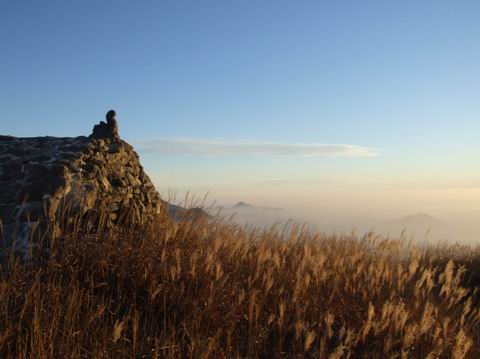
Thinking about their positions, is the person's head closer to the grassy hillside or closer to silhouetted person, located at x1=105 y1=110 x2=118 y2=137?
silhouetted person, located at x1=105 y1=110 x2=118 y2=137

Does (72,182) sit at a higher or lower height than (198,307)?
higher

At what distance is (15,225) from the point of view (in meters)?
5.53

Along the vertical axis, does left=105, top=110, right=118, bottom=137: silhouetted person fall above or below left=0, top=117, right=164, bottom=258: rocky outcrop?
above

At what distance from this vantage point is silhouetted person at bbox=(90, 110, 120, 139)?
7520 mm

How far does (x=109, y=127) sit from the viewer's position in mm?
7566

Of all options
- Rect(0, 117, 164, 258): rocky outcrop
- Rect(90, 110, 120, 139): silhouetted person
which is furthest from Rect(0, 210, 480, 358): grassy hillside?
Rect(90, 110, 120, 139): silhouetted person

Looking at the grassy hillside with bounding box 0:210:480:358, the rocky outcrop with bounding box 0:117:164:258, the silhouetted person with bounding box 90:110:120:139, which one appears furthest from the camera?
the silhouetted person with bounding box 90:110:120:139

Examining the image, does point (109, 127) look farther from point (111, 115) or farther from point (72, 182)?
point (72, 182)

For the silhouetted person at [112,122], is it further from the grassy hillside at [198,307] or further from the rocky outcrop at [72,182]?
the grassy hillside at [198,307]

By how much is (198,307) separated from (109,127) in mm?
4015

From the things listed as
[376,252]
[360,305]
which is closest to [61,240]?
[360,305]

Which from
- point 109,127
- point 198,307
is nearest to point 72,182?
point 109,127

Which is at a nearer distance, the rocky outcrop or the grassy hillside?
the grassy hillside

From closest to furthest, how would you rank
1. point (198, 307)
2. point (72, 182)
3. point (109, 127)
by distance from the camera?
1. point (198, 307)
2. point (72, 182)
3. point (109, 127)
